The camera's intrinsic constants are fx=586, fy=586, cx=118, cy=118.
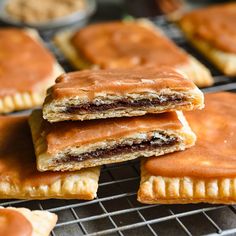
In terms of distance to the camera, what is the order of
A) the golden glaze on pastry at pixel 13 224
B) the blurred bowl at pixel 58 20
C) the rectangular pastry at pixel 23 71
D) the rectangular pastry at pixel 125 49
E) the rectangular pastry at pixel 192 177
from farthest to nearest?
the blurred bowl at pixel 58 20
the rectangular pastry at pixel 125 49
the rectangular pastry at pixel 23 71
the rectangular pastry at pixel 192 177
the golden glaze on pastry at pixel 13 224

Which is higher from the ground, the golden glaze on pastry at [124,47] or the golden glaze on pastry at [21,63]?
the golden glaze on pastry at [21,63]

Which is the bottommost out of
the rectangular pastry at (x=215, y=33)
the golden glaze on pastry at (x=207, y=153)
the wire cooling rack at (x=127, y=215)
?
the wire cooling rack at (x=127, y=215)

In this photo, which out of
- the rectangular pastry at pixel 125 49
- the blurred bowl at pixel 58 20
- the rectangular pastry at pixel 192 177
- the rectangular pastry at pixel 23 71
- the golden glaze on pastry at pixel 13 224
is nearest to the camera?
the golden glaze on pastry at pixel 13 224

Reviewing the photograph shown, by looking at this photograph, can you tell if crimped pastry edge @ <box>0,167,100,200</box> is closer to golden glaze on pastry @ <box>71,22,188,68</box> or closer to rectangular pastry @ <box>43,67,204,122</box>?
rectangular pastry @ <box>43,67,204,122</box>

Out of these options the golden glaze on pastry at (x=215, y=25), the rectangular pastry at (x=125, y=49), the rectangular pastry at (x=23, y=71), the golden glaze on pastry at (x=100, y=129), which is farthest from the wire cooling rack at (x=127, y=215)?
the golden glaze on pastry at (x=215, y=25)

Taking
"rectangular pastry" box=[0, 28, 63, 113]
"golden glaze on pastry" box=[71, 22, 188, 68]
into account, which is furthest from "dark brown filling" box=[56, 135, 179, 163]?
"golden glaze on pastry" box=[71, 22, 188, 68]

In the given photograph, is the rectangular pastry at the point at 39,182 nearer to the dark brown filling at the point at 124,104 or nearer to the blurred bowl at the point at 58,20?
the dark brown filling at the point at 124,104

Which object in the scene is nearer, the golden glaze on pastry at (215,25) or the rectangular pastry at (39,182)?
the rectangular pastry at (39,182)
